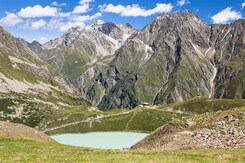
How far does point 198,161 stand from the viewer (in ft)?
104

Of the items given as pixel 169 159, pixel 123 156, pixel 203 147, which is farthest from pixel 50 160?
pixel 203 147

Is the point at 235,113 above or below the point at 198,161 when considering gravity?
above

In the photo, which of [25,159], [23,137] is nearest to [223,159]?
[25,159]

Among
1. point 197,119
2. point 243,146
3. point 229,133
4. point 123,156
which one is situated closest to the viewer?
point 123,156

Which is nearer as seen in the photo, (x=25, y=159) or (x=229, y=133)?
(x=25, y=159)

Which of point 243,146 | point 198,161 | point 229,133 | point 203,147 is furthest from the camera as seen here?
point 229,133

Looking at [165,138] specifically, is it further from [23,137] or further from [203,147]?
[23,137]

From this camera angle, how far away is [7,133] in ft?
194

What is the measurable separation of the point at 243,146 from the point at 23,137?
123ft

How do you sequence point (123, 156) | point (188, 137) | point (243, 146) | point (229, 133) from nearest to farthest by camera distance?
point (123, 156)
point (243, 146)
point (229, 133)
point (188, 137)

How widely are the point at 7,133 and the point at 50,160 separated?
30.1 meters

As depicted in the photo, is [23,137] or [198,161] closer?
[198,161]

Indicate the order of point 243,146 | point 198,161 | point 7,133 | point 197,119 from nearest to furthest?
point 198,161, point 243,146, point 7,133, point 197,119

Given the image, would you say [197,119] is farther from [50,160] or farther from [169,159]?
[50,160]
